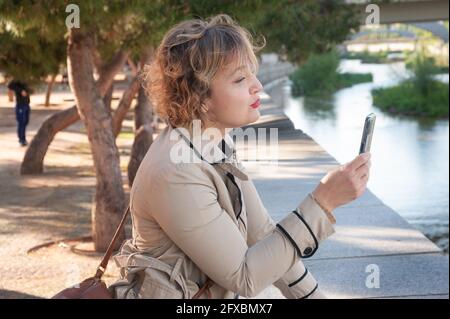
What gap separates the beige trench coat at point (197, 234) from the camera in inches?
58.5

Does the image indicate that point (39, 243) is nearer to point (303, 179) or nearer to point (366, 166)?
point (303, 179)

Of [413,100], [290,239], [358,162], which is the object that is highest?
[358,162]

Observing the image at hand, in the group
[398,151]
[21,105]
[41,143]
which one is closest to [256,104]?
[41,143]

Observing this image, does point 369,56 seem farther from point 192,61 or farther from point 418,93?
point 192,61

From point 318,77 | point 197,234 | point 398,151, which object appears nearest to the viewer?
point 197,234

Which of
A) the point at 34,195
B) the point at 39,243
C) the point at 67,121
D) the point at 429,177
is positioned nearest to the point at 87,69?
the point at 39,243

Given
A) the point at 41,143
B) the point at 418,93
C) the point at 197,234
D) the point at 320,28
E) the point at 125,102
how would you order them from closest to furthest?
the point at 197,234 → the point at 125,102 → the point at 41,143 → the point at 320,28 → the point at 418,93

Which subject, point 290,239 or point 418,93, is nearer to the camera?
point 290,239

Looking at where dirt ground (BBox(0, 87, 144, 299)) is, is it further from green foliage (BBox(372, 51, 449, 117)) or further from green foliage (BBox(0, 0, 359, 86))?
green foliage (BBox(372, 51, 449, 117))

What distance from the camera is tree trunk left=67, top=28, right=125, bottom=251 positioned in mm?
7039

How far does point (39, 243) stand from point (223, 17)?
6.46 m

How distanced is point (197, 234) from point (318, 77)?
44.6 metres

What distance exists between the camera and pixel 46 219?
8875mm

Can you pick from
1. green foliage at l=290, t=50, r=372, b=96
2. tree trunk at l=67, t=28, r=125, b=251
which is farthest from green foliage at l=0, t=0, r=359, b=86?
green foliage at l=290, t=50, r=372, b=96
